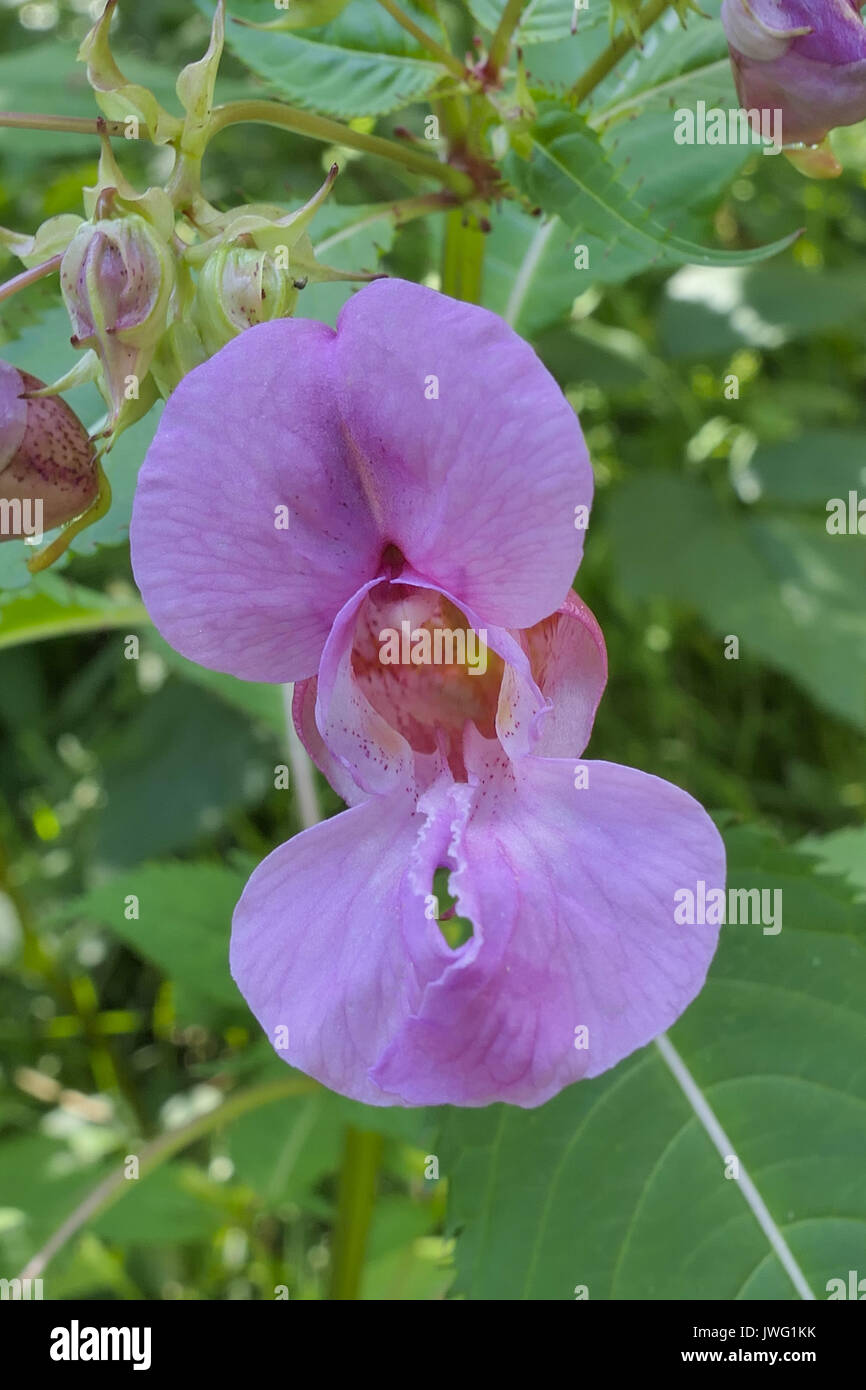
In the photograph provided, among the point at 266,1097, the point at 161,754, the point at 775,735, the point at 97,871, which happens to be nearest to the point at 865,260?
the point at 775,735

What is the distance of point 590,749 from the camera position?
1.59 meters

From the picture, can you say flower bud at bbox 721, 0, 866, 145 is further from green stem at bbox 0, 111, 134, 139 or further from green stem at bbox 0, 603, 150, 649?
green stem at bbox 0, 603, 150, 649

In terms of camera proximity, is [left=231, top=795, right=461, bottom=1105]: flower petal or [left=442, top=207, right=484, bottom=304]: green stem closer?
[left=231, top=795, right=461, bottom=1105]: flower petal

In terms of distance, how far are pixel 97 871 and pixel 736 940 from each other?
94cm

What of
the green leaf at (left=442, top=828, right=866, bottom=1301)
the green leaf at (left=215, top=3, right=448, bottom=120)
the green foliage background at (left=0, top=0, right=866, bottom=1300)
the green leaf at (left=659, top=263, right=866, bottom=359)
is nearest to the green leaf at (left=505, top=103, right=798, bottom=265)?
the green foliage background at (left=0, top=0, right=866, bottom=1300)

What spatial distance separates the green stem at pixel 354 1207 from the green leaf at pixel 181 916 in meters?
0.17

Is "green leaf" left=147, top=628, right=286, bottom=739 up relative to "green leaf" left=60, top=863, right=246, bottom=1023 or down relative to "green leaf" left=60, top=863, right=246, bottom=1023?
up

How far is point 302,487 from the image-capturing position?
51cm

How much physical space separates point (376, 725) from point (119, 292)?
208 mm

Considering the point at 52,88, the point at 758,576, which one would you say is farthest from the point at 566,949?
the point at 52,88

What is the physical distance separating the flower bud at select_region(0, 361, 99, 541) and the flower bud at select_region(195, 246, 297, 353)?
3.1 inches

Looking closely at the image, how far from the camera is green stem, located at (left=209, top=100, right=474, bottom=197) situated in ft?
1.94
